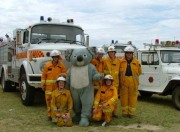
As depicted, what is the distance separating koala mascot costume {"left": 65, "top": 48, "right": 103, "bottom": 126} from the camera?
24.3ft

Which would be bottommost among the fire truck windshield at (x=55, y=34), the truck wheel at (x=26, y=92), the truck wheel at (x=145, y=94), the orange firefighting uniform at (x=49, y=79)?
the truck wheel at (x=145, y=94)

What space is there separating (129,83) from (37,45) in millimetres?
2828

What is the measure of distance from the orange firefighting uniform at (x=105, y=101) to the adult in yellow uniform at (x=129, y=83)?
71 cm

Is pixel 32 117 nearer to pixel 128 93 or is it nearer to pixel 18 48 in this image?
pixel 128 93

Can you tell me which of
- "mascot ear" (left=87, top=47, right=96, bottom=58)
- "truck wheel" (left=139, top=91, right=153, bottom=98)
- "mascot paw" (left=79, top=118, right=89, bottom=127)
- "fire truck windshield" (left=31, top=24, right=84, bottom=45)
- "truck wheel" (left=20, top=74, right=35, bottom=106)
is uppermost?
"fire truck windshield" (left=31, top=24, right=84, bottom=45)

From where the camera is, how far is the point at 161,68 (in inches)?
415

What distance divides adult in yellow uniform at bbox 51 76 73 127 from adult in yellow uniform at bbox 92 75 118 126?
1.76 ft

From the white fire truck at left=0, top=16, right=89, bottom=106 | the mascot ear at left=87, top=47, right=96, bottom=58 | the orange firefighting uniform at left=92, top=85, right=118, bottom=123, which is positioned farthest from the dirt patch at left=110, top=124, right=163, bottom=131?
the white fire truck at left=0, top=16, right=89, bottom=106

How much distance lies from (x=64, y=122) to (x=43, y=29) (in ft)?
11.8

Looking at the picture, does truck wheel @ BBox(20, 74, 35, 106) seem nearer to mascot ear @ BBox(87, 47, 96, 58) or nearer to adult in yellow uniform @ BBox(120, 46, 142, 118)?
A: mascot ear @ BBox(87, 47, 96, 58)

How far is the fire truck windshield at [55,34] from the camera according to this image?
980 centimetres

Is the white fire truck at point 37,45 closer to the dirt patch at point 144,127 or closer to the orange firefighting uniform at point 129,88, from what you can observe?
the orange firefighting uniform at point 129,88

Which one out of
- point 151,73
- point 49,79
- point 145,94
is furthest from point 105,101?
point 145,94

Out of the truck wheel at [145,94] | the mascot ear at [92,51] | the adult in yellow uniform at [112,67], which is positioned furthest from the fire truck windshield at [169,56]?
the mascot ear at [92,51]
